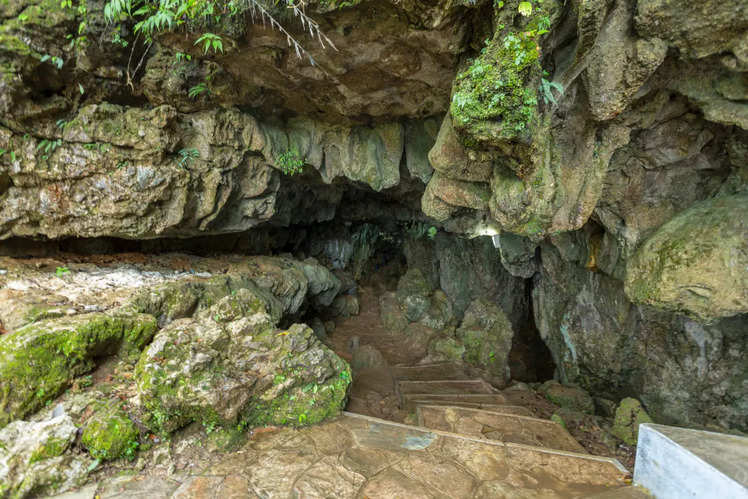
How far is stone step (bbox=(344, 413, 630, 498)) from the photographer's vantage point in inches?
122

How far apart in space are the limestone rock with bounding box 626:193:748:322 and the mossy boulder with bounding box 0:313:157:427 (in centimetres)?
730

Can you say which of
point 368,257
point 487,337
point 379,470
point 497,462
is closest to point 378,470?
point 379,470

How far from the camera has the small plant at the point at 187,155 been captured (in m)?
5.97

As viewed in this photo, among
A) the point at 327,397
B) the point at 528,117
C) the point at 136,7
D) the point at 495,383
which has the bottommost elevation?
the point at 495,383

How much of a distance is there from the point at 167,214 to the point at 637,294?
8.36 m

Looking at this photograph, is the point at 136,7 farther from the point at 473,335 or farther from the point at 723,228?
the point at 473,335

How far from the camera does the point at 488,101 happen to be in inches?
140

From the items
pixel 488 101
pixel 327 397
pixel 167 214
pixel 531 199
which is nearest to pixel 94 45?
pixel 167 214

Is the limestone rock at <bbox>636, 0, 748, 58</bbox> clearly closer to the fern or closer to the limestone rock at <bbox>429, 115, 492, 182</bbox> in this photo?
the limestone rock at <bbox>429, 115, 492, 182</bbox>

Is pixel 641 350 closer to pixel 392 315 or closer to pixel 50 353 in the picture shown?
pixel 392 315

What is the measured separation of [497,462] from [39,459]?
4.27 meters

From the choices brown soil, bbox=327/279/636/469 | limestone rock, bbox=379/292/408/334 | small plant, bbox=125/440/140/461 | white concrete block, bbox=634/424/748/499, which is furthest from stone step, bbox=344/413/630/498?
limestone rock, bbox=379/292/408/334

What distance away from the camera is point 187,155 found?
6.00 meters

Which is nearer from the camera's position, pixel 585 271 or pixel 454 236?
pixel 585 271
